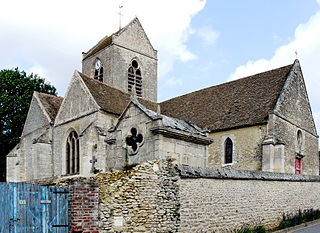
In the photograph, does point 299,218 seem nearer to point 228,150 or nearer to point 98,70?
point 228,150

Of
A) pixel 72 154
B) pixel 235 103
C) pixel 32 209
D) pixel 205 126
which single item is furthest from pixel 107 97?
pixel 32 209

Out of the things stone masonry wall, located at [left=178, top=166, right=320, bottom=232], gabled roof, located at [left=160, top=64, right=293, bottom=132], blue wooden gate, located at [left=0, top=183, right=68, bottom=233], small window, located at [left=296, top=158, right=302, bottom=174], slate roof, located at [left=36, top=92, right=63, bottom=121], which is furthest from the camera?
slate roof, located at [left=36, top=92, right=63, bottom=121]

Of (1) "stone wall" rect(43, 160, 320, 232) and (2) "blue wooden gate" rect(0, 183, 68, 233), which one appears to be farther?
(1) "stone wall" rect(43, 160, 320, 232)

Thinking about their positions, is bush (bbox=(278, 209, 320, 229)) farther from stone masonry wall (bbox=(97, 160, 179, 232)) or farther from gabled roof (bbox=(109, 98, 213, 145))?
stone masonry wall (bbox=(97, 160, 179, 232))

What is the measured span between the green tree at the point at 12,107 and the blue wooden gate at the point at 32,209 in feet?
81.9

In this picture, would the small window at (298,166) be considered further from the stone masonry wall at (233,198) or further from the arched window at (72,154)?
the arched window at (72,154)

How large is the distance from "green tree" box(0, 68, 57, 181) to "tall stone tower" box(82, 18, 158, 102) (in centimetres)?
617

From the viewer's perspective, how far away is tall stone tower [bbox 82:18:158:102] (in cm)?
2875

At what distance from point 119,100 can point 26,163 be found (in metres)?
9.68

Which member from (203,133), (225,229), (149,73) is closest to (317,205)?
(203,133)

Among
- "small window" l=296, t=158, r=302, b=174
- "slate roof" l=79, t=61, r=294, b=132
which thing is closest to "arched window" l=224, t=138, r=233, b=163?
"slate roof" l=79, t=61, r=294, b=132

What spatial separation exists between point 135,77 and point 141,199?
22.4 m

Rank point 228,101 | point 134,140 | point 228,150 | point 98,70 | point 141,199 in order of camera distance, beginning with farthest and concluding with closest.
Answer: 1. point 98,70
2. point 228,101
3. point 228,150
4. point 134,140
5. point 141,199

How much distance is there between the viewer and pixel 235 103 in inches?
843
